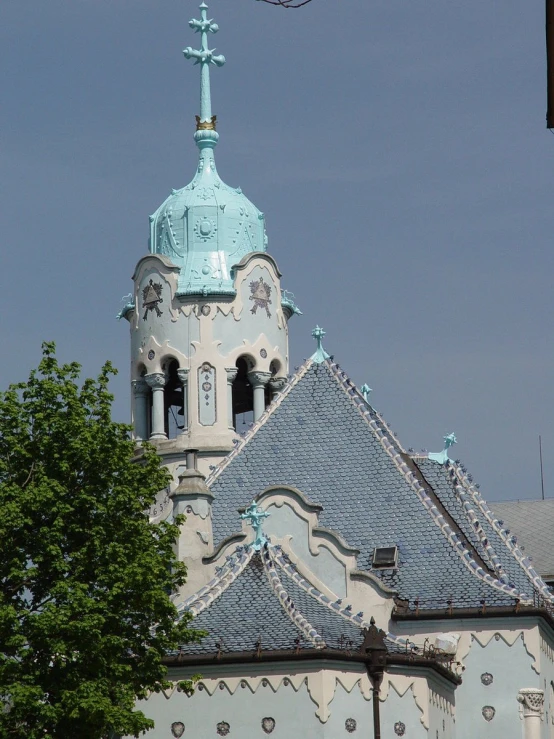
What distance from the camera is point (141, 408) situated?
6162 cm

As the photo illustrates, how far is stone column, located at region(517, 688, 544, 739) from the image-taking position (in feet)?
157

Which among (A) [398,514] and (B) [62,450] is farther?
(A) [398,514]

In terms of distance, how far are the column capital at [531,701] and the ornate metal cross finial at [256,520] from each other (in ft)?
21.8

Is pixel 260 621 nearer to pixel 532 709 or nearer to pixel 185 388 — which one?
pixel 532 709

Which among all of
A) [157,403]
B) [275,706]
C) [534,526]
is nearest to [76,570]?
[275,706]

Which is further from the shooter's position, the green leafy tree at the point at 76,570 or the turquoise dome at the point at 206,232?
the turquoise dome at the point at 206,232

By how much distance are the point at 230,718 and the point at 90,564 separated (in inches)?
205

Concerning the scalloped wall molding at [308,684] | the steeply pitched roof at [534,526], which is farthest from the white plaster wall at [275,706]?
the steeply pitched roof at [534,526]

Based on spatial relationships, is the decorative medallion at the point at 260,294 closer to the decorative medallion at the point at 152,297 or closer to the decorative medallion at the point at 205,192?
the decorative medallion at the point at 152,297

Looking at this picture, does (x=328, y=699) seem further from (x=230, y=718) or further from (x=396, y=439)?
(x=396, y=439)

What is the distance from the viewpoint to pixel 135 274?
2479 inches

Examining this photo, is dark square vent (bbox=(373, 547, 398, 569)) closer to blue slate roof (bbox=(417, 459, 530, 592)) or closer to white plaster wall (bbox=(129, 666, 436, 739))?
blue slate roof (bbox=(417, 459, 530, 592))

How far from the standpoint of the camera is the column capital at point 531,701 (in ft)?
157

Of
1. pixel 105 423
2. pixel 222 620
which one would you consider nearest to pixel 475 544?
pixel 222 620
